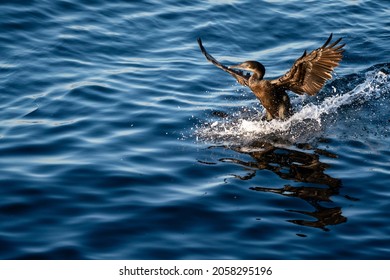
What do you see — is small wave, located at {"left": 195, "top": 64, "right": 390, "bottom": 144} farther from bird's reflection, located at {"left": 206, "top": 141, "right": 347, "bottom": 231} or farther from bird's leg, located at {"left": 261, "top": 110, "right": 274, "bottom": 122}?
bird's reflection, located at {"left": 206, "top": 141, "right": 347, "bottom": 231}

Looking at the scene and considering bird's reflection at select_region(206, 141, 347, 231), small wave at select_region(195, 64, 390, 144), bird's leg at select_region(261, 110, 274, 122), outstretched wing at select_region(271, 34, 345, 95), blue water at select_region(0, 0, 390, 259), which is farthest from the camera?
bird's leg at select_region(261, 110, 274, 122)

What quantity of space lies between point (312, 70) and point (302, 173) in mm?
1658

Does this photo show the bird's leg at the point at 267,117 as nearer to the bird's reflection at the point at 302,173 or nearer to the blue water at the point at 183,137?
the blue water at the point at 183,137

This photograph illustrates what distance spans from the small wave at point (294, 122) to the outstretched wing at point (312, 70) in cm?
47

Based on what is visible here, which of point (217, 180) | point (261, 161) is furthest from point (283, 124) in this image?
point (217, 180)

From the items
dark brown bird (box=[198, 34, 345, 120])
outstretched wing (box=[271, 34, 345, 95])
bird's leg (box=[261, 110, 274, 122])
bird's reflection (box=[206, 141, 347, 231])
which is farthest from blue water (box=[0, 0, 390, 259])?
outstretched wing (box=[271, 34, 345, 95])

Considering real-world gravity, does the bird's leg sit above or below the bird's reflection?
Answer: above

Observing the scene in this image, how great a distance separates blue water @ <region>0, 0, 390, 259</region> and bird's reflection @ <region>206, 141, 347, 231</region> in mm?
23

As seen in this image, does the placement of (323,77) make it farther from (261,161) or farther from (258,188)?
(258,188)

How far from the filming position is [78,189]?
841 cm

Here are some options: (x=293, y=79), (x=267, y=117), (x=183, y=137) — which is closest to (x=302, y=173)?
(x=293, y=79)

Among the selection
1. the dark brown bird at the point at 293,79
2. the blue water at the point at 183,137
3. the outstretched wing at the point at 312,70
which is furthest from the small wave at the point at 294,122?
the outstretched wing at the point at 312,70

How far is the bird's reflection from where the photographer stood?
7902mm

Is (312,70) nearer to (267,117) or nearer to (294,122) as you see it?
(294,122)
